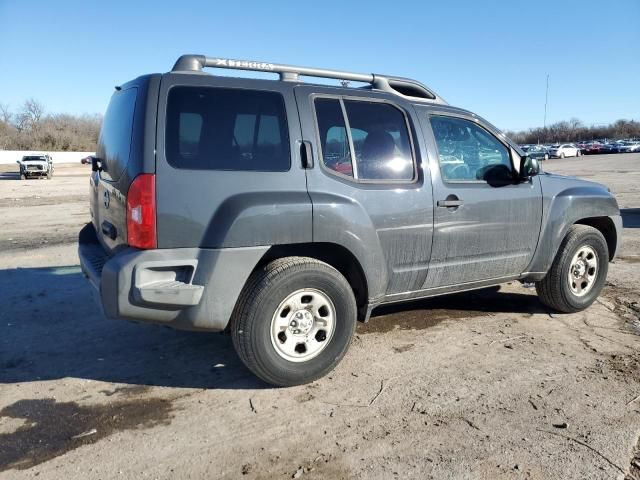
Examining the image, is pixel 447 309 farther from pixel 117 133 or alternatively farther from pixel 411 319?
pixel 117 133

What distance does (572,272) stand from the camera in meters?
4.93

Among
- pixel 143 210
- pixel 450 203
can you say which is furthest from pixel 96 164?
pixel 450 203

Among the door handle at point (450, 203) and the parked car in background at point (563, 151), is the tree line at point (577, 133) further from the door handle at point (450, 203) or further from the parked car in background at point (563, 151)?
the door handle at point (450, 203)

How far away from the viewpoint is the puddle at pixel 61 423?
2.74m

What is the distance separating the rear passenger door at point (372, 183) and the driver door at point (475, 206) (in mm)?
159

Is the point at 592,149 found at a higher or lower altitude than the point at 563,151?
higher

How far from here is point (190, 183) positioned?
10.1 ft

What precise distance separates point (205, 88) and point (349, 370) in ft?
7.20

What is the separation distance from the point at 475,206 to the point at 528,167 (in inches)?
25.6

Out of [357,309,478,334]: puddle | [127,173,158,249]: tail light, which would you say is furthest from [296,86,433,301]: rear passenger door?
[127,173,158,249]: tail light

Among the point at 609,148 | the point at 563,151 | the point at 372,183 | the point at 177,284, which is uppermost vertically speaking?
the point at 609,148

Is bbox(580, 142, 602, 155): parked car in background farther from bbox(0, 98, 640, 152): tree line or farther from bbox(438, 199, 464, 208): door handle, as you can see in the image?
bbox(438, 199, 464, 208): door handle

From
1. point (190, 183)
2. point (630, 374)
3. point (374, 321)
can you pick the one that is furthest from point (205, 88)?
point (630, 374)

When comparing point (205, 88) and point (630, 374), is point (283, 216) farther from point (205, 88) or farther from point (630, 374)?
point (630, 374)
